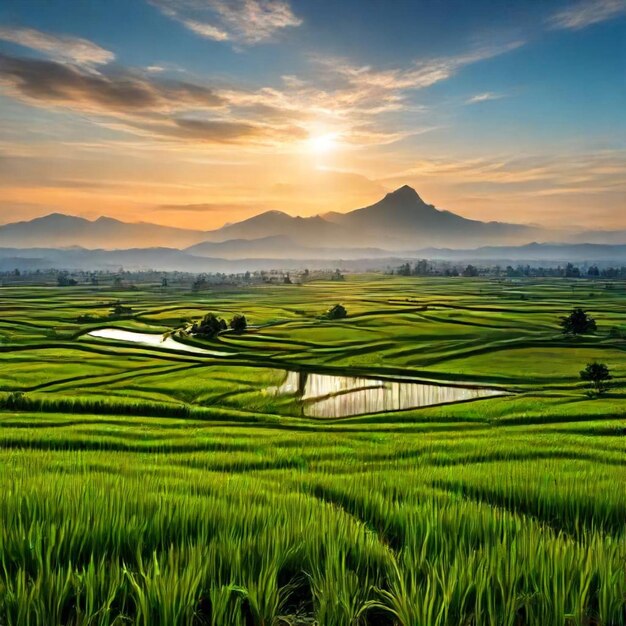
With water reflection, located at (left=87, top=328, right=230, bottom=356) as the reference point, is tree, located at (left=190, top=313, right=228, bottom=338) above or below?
above

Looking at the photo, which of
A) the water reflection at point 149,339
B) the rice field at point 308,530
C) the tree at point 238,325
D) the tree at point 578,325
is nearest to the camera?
the rice field at point 308,530

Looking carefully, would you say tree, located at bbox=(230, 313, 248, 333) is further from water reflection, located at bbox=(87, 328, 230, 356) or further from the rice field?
the rice field

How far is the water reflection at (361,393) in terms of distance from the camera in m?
29.4

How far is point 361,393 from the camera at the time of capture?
32906mm

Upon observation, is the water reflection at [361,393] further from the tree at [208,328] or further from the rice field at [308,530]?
the tree at [208,328]

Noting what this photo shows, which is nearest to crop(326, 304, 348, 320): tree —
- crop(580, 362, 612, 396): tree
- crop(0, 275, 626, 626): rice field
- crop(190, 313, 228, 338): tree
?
crop(190, 313, 228, 338): tree

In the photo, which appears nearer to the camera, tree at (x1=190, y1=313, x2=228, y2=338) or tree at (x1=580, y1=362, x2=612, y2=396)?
tree at (x1=580, y1=362, x2=612, y2=396)

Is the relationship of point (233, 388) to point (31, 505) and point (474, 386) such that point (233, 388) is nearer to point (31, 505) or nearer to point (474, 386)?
point (474, 386)

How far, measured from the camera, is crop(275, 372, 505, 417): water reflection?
2942cm

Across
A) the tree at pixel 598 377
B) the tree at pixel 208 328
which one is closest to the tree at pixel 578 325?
the tree at pixel 598 377

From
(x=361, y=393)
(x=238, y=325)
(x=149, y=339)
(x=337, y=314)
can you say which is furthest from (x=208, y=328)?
(x=361, y=393)

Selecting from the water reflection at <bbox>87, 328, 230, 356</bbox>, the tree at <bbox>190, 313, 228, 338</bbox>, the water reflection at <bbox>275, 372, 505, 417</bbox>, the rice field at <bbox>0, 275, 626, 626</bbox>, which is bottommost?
the water reflection at <bbox>275, 372, 505, 417</bbox>

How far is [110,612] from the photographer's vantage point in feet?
10.4

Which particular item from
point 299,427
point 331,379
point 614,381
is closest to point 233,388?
point 331,379
